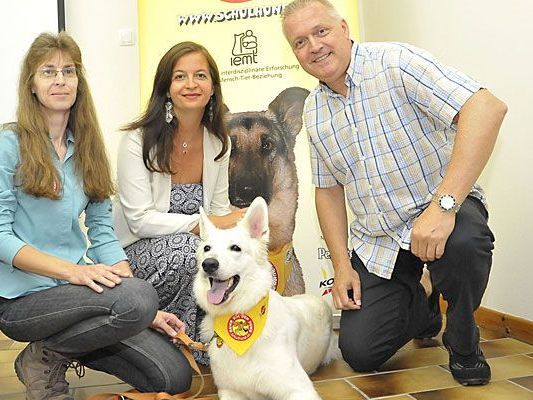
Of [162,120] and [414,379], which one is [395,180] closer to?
[414,379]

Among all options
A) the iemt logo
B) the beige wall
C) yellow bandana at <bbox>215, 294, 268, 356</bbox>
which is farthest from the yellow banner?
yellow bandana at <bbox>215, 294, 268, 356</bbox>

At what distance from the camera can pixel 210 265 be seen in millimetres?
1758

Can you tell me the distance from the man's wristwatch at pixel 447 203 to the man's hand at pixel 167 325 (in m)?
0.97

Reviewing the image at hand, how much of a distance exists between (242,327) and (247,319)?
31mm

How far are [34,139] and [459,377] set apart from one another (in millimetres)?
1563

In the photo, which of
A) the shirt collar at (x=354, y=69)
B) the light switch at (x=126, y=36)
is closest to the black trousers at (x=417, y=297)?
the shirt collar at (x=354, y=69)

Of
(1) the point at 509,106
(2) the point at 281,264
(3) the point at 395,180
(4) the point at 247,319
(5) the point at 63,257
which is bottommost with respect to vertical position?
(2) the point at 281,264

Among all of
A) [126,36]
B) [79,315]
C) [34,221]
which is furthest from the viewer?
[126,36]

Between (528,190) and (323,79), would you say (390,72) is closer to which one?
(323,79)

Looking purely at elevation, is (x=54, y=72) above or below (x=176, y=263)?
above

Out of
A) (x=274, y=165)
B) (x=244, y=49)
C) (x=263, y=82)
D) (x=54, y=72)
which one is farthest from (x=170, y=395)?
(x=244, y=49)

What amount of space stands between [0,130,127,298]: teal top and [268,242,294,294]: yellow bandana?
108 centimetres

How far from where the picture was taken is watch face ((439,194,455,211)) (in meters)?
1.73

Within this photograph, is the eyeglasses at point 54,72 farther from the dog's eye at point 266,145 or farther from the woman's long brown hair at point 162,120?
the dog's eye at point 266,145
